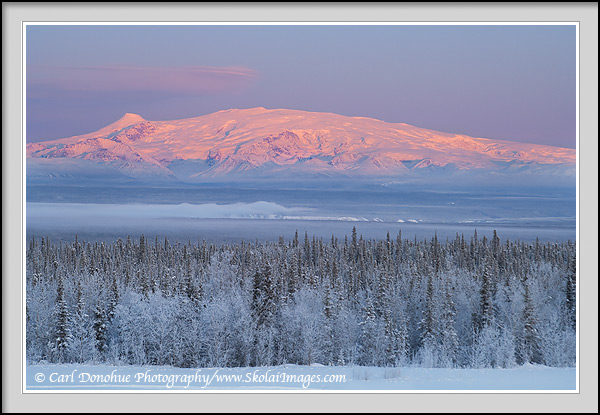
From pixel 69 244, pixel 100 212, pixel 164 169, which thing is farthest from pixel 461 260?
pixel 69 244

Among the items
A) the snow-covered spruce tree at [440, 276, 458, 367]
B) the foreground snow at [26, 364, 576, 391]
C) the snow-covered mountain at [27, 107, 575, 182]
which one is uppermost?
the snow-covered mountain at [27, 107, 575, 182]

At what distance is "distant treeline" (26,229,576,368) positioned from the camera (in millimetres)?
27719

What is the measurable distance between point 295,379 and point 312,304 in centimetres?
2087

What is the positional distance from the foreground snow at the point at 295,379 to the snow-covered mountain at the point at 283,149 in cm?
900

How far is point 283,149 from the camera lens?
37969mm

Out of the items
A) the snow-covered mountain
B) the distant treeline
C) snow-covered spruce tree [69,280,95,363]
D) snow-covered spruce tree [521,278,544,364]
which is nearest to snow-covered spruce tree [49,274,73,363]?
the distant treeline

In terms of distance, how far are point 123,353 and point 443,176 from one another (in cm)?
2173

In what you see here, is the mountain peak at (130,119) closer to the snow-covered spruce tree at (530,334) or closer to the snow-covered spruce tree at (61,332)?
the snow-covered spruce tree at (61,332)

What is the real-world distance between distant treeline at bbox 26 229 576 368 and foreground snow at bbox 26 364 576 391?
440cm

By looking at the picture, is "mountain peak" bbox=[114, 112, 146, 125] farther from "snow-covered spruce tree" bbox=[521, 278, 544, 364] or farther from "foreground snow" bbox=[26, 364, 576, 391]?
"snow-covered spruce tree" bbox=[521, 278, 544, 364]

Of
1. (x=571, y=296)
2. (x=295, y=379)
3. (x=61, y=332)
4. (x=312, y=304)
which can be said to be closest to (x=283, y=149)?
(x=312, y=304)

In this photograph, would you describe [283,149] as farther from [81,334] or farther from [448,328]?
[81,334]

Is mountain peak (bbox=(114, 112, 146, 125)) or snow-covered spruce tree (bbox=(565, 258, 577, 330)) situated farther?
mountain peak (bbox=(114, 112, 146, 125))

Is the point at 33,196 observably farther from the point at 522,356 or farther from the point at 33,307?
the point at 522,356
